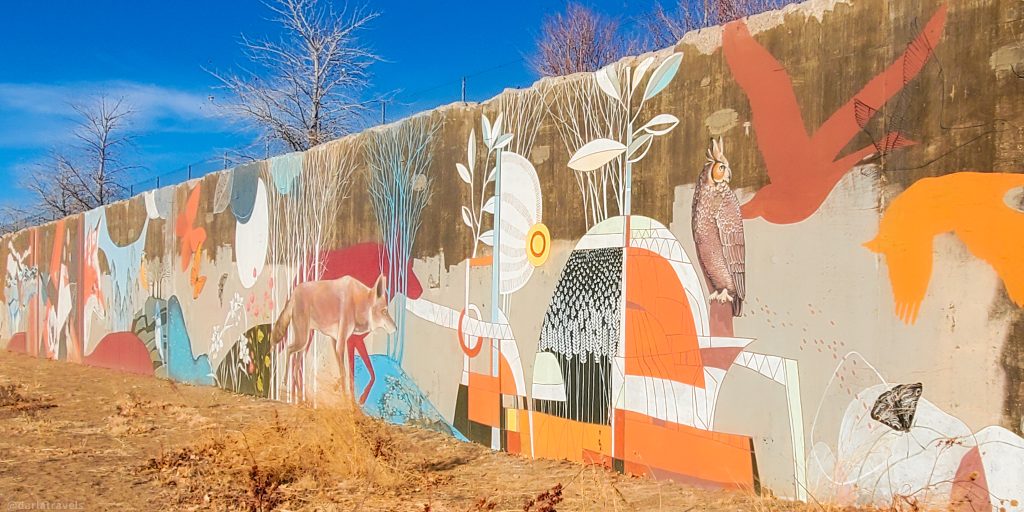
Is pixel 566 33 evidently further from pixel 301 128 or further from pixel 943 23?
pixel 943 23

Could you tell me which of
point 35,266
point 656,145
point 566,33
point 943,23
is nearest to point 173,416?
point 656,145

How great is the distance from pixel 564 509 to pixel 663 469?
2.89 ft

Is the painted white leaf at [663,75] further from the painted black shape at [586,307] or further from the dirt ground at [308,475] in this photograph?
the dirt ground at [308,475]

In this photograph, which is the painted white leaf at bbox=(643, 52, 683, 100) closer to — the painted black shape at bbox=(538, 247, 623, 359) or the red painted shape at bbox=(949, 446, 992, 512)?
the painted black shape at bbox=(538, 247, 623, 359)

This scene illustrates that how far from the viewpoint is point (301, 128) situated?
2062cm

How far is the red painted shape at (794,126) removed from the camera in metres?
4.47

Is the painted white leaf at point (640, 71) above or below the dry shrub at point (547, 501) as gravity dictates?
above

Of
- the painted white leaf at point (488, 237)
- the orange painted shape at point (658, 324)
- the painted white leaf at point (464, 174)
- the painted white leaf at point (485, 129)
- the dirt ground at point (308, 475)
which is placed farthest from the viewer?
the painted white leaf at point (464, 174)

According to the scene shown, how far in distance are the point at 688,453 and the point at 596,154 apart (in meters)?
2.34

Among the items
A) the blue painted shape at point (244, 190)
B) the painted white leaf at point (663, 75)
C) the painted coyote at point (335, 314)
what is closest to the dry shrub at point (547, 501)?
the painted white leaf at point (663, 75)

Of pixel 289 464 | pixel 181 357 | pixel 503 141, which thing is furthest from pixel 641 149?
pixel 181 357

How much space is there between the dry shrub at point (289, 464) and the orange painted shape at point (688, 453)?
1600 millimetres

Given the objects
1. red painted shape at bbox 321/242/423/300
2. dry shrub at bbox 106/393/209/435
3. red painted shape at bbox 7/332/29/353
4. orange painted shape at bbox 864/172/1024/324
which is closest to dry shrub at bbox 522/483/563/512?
orange painted shape at bbox 864/172/1024/324

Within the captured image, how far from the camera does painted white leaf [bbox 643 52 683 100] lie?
5.79 metres
